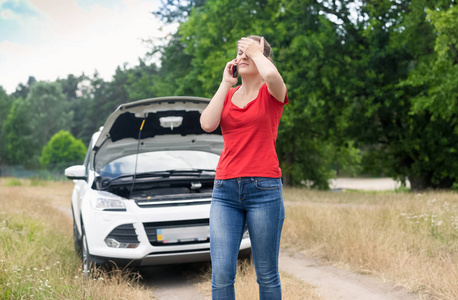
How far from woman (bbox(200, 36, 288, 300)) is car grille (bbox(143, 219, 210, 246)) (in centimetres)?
224

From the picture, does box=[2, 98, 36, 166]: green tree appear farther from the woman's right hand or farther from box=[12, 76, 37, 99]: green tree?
the woman's right hand

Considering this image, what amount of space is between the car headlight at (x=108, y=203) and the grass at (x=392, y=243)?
8.77ft

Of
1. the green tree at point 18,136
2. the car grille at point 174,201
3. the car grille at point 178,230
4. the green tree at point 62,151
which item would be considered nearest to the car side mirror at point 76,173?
the car grille at point 174,201

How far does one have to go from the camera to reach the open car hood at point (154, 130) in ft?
17.4

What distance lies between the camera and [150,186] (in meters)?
5.72

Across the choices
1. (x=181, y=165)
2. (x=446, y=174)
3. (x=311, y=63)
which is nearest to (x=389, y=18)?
(x=311, y=63)

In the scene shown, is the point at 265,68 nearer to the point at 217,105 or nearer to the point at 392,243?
the point at 217,105

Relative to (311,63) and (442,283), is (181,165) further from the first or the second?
(311,63)

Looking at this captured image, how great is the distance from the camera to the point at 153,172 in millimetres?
5750

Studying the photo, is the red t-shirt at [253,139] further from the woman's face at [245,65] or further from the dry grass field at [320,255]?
the dry grass field at [320,255]

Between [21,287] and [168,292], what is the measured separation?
1.53m

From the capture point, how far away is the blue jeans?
2.69 m

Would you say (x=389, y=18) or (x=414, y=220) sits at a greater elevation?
(x=389, y=18)

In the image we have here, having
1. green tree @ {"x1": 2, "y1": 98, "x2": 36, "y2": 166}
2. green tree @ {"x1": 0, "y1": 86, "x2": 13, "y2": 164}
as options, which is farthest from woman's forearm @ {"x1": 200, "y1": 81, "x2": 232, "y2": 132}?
green tree @ {"x1": 0, "y1": 86, "x2": 13, "y2": 164}
